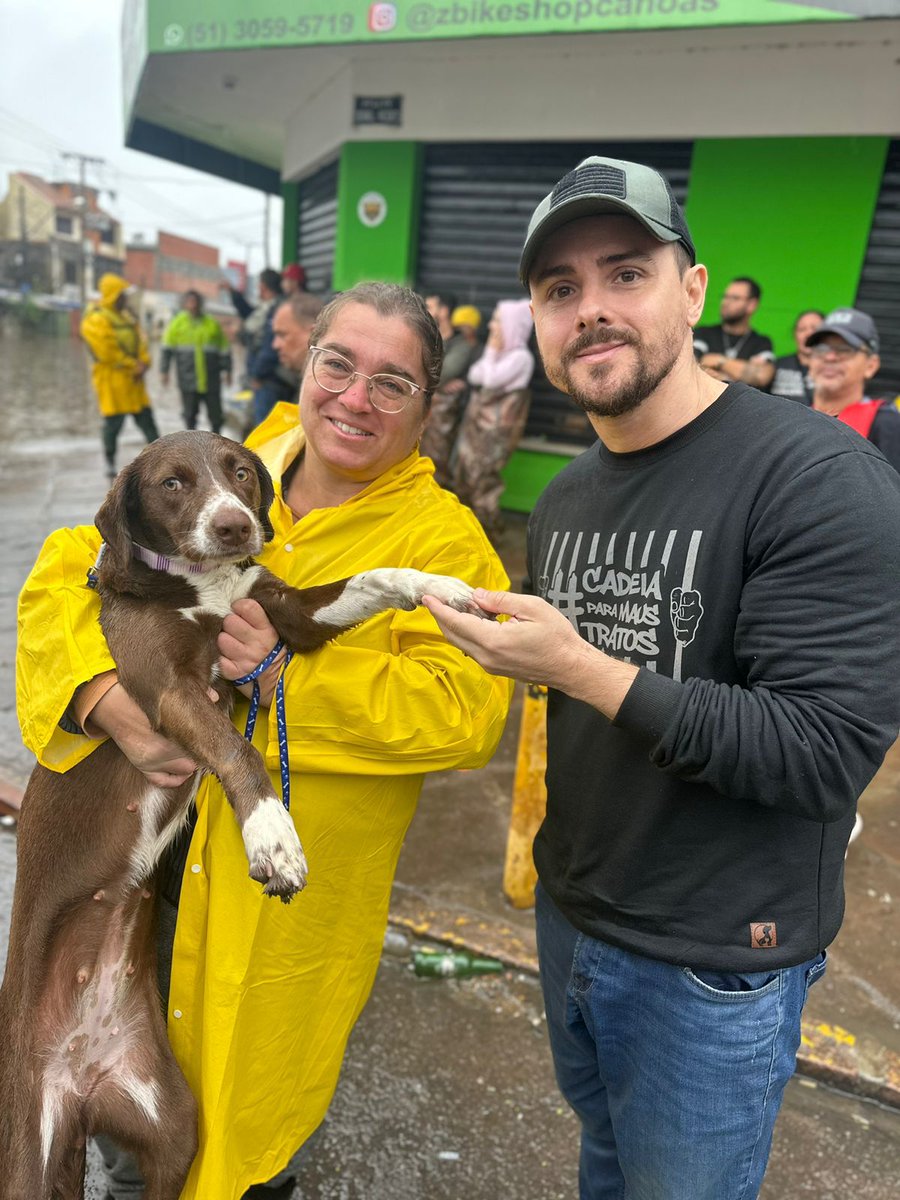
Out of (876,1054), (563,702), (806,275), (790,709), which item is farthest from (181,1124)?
(806,275)

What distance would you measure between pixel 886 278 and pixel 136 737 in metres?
7.74

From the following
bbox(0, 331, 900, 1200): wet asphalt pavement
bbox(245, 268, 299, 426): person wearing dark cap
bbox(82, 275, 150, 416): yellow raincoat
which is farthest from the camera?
bbox(82, 275, 150, 416): yellow raincoat

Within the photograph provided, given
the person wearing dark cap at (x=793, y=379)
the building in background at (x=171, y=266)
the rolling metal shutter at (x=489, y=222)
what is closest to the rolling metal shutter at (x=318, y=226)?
the rolling metal shutter at (x=489, y=222)

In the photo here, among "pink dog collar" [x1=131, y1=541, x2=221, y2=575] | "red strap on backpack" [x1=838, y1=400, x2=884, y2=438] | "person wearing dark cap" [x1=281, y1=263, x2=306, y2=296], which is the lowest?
"pink dog collar" [x1=131, y1=541, x2=221, y2=575]

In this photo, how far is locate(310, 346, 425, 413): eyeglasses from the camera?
1.99m

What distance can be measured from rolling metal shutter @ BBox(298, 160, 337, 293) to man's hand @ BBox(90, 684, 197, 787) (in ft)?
32.0

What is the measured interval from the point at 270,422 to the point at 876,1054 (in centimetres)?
307

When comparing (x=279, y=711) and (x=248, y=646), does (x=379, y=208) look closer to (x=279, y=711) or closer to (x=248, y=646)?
(x=248, y=646)

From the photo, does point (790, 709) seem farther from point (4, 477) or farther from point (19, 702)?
point (4, 477)

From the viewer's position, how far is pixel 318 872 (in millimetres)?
1887

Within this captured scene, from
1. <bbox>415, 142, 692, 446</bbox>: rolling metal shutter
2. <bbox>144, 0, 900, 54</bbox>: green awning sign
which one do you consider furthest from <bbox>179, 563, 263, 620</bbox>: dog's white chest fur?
<bbox>415, 142, 692, 446</bbox>: rolling metal shutter

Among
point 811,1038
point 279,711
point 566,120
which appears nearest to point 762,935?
point 279,711

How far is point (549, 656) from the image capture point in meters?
1.46

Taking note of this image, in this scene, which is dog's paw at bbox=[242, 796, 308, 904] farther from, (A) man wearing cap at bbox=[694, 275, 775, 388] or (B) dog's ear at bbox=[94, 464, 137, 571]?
(A) man wearing cap at bbox=[694, 275, 775, 388]
